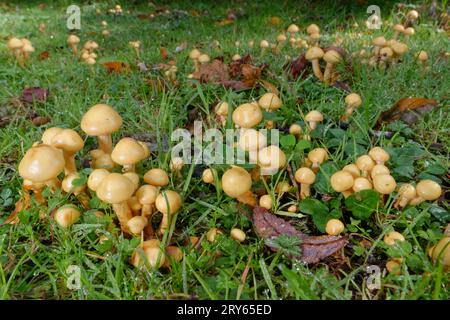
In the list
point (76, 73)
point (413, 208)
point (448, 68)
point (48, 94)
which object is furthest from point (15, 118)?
point (448, 68)

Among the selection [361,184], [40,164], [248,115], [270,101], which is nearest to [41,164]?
[40,164]

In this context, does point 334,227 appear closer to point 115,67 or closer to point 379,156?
point 379,156

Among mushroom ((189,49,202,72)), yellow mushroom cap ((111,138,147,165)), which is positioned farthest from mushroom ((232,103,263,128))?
mushroom ((189,49,202,72))

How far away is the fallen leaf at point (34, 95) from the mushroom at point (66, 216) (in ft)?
5.24

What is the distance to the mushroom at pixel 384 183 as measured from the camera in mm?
1674

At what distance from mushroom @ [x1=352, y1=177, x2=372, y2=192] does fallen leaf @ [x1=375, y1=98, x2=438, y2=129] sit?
85cm

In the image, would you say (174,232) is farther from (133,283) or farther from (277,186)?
(277,186)

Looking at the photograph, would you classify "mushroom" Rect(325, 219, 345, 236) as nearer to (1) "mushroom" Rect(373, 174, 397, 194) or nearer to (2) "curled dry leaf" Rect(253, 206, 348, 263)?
(2) "curled dry leaf" Rect(253, 206, 348, 263)

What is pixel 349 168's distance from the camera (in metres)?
1.80

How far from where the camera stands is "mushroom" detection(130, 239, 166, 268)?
1.52 m

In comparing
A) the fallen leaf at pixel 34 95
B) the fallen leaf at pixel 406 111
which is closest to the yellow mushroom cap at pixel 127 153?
the fallen leaf at pixel 406 111
